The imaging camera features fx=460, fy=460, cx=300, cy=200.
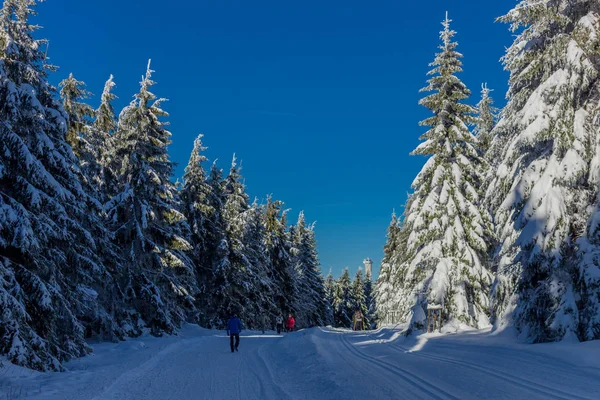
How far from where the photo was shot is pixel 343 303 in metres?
72.9

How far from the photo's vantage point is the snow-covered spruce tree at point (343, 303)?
72125 mm

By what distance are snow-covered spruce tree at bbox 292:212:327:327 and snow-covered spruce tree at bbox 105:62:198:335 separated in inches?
1077

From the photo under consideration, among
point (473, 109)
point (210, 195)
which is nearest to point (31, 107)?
point (473, 109)

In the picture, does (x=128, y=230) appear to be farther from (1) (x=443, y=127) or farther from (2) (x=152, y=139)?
(1) (x=443, y=127)

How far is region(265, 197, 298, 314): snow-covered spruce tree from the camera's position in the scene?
45.7 m

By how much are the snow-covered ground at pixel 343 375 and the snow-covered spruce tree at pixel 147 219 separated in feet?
23.4

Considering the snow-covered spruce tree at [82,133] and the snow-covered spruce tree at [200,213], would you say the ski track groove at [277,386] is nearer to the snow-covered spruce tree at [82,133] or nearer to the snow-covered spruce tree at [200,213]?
the snow-covered spruce tree at [82,133]

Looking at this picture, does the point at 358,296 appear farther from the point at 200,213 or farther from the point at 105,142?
the point at 105,142

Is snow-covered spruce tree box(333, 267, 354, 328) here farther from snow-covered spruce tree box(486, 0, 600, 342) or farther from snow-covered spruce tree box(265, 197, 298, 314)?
snow-covered spruce tree box(486, 0, 600, 342)

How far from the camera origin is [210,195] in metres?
35.8

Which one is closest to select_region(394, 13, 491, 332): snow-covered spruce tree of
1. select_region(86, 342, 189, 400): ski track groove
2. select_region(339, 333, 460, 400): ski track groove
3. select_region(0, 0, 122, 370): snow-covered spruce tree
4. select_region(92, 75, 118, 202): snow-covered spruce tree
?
select_region(339, 333, 460, 400): ski track groove

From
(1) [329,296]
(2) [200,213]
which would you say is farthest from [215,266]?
(1) [329,296]

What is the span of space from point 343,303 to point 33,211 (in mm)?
63672

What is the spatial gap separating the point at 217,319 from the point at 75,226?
2214cm
